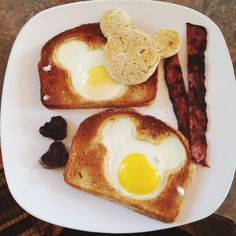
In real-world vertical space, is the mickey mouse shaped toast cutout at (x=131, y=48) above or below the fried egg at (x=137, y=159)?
above

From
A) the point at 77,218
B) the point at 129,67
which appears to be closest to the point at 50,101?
the point at 129,67

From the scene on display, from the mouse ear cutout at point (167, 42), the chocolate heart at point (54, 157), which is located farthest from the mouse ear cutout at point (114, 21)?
the chocolate heart at point (54, 157)

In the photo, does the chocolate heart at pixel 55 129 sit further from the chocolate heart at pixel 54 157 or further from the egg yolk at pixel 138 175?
the egg yolk at pixel 138 175

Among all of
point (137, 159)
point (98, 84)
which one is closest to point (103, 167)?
point (137, 159)

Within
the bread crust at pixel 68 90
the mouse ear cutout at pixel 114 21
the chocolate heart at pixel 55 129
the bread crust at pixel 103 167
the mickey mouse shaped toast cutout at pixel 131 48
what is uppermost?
the mouse ear cutout at pixel 114 21

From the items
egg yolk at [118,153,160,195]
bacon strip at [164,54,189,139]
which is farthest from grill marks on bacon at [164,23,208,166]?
egg yolk at [118,153,160,195]

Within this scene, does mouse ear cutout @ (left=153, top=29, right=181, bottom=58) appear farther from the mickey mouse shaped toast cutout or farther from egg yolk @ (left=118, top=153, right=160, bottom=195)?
egg yolk @ (left=118, top=153, right=160, bottom=195)
